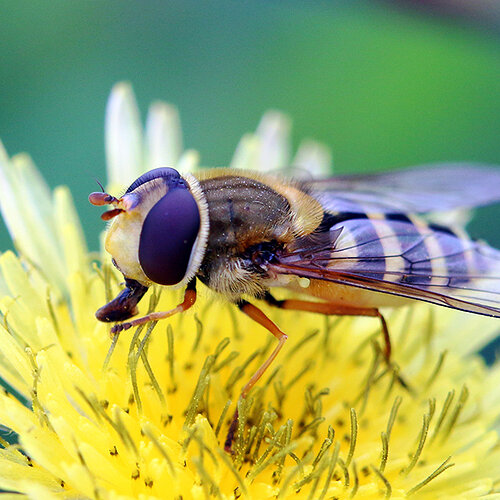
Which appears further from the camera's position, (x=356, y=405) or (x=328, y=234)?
(x=356, y=405)

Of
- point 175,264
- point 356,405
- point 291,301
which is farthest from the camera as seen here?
point 356,405

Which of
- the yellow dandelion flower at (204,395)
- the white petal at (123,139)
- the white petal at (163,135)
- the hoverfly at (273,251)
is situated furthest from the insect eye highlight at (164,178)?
the white petal at (163,135)

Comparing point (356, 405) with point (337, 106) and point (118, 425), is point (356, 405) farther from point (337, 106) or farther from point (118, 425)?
point (337, 106)

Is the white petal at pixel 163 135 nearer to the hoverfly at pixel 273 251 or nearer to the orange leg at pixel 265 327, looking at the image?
the hoverfly at pixel 273 251

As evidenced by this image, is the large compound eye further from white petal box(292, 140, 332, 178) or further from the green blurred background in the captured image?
white petal box(292, 140, 332, 178)

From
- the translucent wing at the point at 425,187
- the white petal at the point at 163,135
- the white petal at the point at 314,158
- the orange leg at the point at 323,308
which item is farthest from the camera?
the white petal at the point at 314,158

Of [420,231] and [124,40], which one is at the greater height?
[124,40]

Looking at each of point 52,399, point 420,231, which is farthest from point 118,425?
point 420,231

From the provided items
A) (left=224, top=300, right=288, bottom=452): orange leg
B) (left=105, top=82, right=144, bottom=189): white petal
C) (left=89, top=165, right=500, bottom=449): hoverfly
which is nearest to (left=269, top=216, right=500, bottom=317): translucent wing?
(left=89, top=165, right=500, bottom=449): hoverfly
